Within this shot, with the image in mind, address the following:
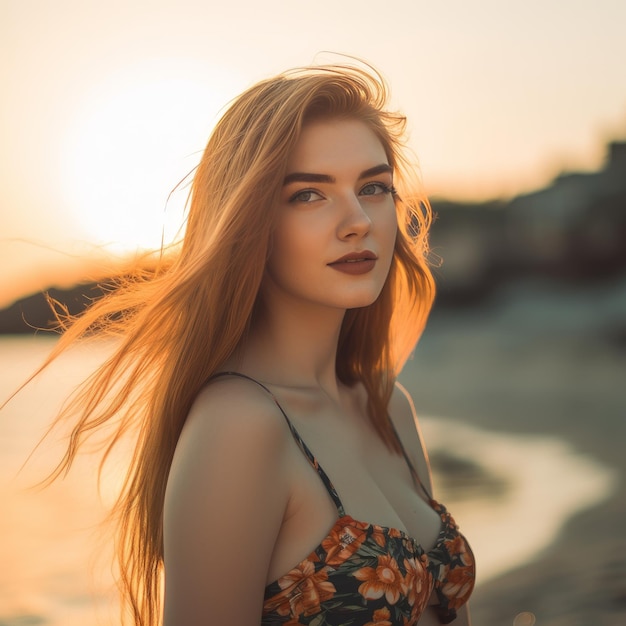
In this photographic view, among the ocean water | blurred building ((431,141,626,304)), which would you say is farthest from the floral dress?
blurred building ((431,141,626,304))

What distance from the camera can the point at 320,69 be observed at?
2277 millimetres

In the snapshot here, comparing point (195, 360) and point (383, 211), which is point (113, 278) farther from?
point (383, 211)

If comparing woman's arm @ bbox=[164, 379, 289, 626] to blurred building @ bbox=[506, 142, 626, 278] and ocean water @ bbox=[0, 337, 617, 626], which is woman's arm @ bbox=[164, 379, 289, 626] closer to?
ocean water @ bbox=[0, 337, 617, 626]

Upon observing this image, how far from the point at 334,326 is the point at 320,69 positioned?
662 millimetres

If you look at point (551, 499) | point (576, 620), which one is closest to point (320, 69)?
point (576, 620)

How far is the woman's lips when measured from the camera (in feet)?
6.84

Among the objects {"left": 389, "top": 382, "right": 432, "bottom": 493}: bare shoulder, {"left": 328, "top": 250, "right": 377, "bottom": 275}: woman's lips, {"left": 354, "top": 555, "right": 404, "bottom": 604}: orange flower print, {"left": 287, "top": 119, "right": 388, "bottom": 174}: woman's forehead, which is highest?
{"left": 287, "top": 119, "right": 388, "bottom": 174}: woman's forehead

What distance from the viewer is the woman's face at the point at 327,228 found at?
6.79ft

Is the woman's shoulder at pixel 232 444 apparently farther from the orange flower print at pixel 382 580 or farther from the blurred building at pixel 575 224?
the blurred building at pixel 575 224

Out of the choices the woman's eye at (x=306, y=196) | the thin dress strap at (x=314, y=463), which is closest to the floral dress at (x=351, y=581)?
the thin dress strap at (x=314, y=463)

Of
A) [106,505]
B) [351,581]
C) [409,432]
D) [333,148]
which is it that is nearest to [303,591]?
[351,581]

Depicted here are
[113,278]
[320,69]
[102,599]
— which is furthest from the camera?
[102,599]

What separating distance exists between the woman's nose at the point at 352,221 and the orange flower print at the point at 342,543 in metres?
0.67

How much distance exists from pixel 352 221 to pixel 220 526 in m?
0.76
